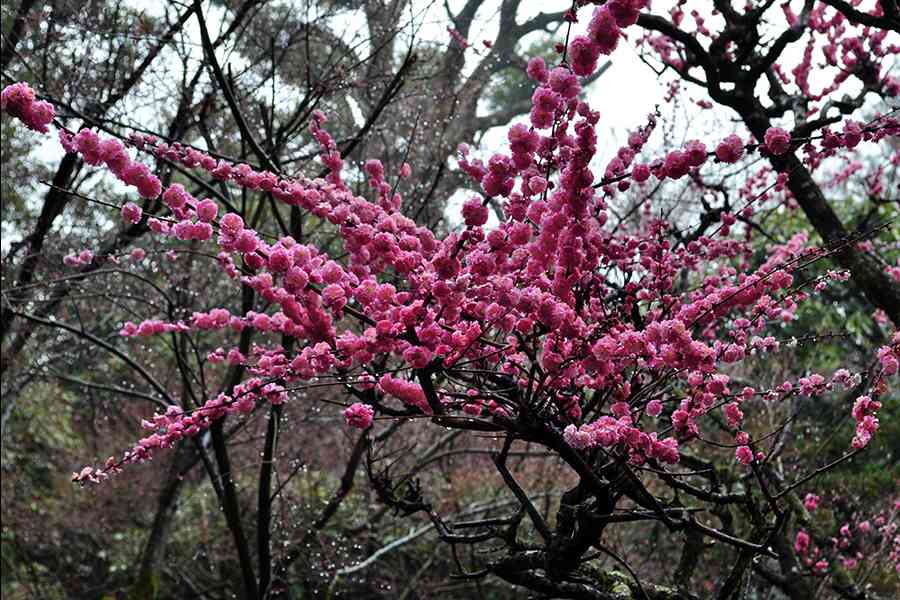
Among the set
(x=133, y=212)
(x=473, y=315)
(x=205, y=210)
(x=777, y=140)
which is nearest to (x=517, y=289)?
(x=473, y=315)

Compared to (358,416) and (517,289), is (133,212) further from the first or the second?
(517,289)

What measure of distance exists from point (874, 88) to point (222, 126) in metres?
4.32

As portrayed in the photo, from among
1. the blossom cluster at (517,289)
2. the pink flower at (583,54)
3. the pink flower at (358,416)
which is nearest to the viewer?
the pink flower at (583,54)

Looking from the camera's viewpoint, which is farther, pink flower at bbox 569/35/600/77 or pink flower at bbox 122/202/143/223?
pink flower at bbox 122/202/143/223

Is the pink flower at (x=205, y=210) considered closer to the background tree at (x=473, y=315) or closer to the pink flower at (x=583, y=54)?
the background tree at (x=473, y=315)

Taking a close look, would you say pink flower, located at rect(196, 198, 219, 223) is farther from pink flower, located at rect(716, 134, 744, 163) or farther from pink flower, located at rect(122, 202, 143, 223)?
pink flower, located at rect(716, 134, 744, 163)

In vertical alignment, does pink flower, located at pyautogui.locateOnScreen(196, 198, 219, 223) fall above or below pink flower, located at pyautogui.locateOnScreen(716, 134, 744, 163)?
above

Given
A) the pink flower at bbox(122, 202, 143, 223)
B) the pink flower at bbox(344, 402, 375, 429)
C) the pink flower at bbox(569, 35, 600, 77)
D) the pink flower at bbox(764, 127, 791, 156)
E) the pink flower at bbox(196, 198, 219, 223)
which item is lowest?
the pink flower at bbox(764, 127, 791, 156)

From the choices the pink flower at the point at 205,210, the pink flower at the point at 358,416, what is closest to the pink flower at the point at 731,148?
the pink flower at the point at 358,416

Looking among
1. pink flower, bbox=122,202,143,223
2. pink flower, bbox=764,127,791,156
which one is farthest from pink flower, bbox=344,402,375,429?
pink flower, bbox=764,127,791,156

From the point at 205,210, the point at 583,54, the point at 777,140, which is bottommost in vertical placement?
the point at 777,140

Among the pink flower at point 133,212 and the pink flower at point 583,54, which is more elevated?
the pink flower at point 133,212

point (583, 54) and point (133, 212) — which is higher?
point (133, 212)

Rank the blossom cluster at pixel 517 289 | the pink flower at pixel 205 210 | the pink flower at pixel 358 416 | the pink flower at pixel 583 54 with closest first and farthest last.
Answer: the pink flower at pixel 583 54, the blossom cluster at pixel 517 289, the pink flower at pixel 205 210, the pink flower at pixel 358 416
